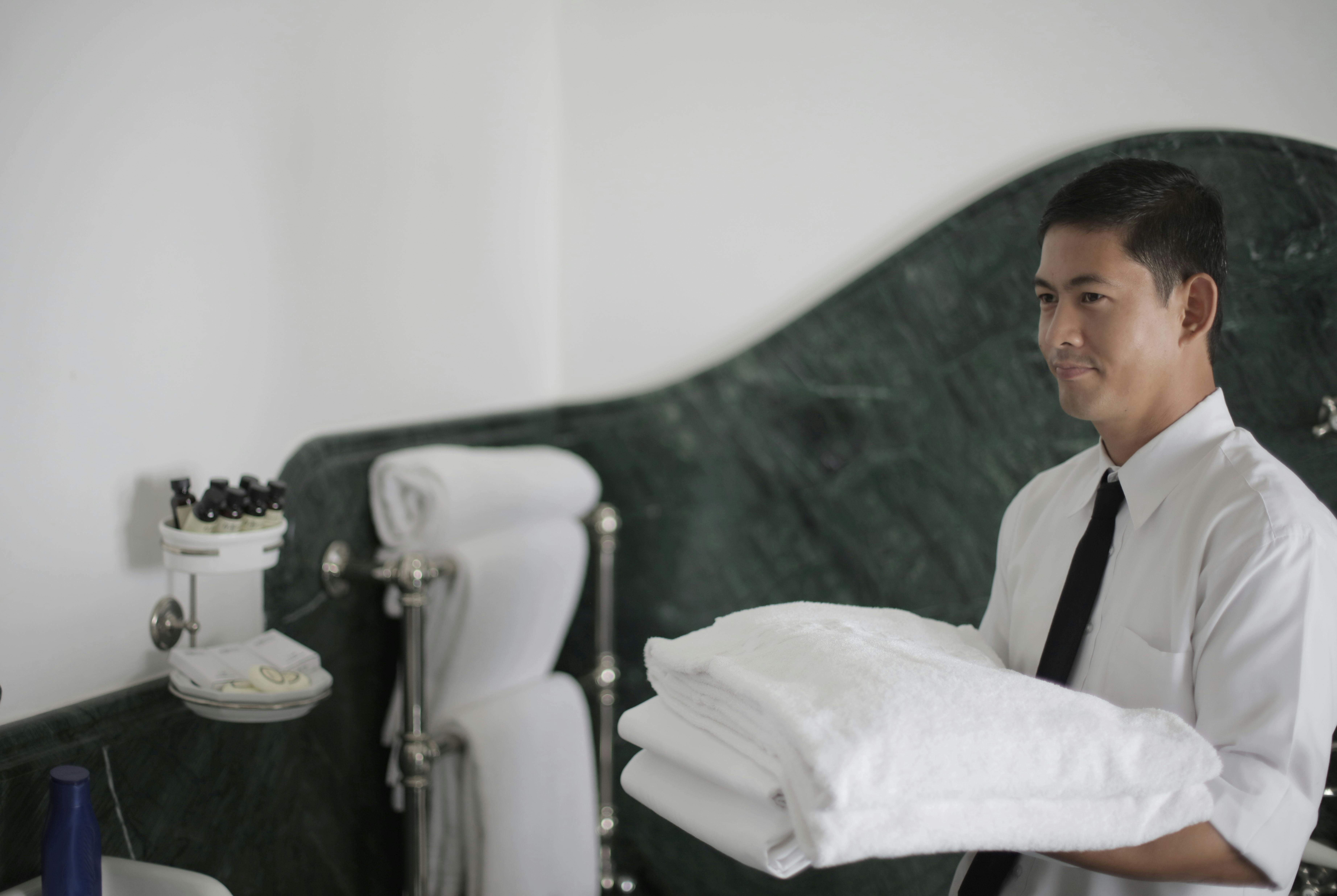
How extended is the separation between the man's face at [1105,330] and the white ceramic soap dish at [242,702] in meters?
1.03

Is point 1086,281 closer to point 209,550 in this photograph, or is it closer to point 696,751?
point 696,751

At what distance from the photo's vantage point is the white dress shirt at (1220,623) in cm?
82

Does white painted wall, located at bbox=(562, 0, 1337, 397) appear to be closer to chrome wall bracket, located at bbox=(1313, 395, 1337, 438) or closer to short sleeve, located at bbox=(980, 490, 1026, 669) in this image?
chrome wall bracket, located at bbox=(1313, 395, 1337, 438)

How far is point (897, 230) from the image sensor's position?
70.8 inches

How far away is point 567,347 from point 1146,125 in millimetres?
1238

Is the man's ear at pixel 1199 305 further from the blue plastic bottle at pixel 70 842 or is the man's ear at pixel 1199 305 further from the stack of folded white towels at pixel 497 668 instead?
the blue plastic bottle at pixel 70 842

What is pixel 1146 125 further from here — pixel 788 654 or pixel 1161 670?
pixel 788 654

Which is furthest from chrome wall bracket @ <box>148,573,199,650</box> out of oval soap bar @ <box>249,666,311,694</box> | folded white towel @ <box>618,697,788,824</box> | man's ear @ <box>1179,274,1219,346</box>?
Answer: man's ear @ <box>1179,274,1219,346</box>

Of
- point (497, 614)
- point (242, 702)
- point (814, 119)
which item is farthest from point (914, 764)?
point (814, 119)

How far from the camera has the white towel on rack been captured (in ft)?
5.56

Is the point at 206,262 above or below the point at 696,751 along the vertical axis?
above

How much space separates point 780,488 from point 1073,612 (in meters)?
0.93

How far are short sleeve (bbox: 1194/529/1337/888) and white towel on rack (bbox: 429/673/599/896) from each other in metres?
1.20

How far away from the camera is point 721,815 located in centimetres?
81
